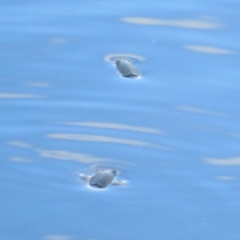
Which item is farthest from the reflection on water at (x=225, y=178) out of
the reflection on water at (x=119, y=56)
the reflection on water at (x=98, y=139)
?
the reflection on water at (x=119, y=56)

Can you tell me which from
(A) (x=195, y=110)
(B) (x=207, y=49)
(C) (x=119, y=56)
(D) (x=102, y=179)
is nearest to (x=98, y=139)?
(D) (x=102, y=179)

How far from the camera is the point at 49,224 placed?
2.37 m

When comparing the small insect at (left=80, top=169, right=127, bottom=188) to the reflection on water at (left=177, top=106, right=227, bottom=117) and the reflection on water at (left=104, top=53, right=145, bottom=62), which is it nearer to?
the reflection on water at (left=177, top=106, right=227, bottom=117)

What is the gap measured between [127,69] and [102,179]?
2.03 ft

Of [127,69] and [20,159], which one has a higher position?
[127,69]

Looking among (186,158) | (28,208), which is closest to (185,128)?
(186,158)

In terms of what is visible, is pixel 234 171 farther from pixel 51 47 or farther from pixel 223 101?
pixel 51 47

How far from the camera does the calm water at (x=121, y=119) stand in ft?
7.93

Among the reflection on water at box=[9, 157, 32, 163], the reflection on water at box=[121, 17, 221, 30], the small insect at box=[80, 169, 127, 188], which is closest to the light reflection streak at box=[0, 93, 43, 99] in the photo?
the reflection on water at box=[9, 157, 32, 163]

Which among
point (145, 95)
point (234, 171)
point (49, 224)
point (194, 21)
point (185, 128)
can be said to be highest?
point (194, 21)

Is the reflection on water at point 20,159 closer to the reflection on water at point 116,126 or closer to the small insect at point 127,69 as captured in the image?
the reflection on water at point 116,126

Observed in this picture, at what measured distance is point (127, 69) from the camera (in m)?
3.01

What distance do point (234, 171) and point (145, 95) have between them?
48 cm

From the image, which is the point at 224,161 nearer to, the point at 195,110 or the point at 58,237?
the point at 195,110
